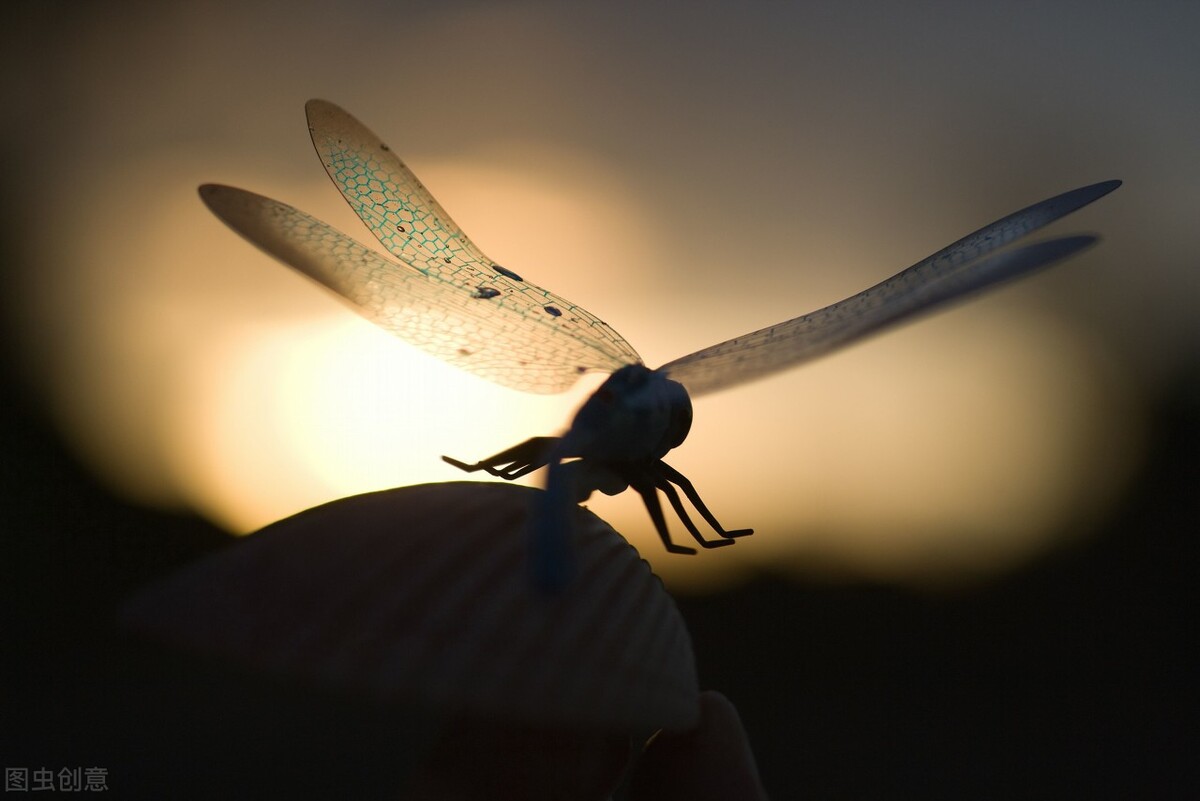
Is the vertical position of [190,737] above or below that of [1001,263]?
below

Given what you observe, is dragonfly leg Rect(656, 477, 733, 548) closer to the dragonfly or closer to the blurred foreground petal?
the dragonfly

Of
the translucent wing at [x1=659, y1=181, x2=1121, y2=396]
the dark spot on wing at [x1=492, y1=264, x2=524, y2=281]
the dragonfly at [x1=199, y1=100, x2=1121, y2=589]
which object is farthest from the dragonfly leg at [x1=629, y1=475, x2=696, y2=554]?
the dark spot on wing at [x1=492, y1=264, x2=524, y2=281]

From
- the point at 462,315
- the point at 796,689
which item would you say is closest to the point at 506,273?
the point at 462,315

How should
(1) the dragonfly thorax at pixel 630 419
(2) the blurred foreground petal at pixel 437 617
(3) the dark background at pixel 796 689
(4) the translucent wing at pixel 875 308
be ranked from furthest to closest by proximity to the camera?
(3) the dark background at pixel 796 689
(1) the dragonfly thorax at pixel 630 419
(4) the translucent wing at pixel 875 308
(2) the blurred foreground petal at pixel 437 617

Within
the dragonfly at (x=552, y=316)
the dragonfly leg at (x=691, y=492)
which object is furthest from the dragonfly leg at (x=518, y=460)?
the dragonfly leg at (x=691, y=492)

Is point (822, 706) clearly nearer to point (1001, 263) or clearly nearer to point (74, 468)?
point (1001, 263)

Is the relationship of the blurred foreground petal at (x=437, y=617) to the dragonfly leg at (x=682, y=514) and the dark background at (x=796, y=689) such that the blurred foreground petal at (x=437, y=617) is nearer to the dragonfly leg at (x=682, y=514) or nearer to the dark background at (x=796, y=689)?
the dragonfly leg at (x=682, y=514)

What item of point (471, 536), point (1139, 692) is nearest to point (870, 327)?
point (471, 536)

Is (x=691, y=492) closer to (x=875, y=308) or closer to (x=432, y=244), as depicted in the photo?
(x=875, y=308)
